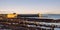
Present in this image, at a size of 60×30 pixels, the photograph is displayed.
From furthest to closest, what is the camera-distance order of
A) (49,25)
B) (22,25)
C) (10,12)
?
(10,12) < (49,25) < (22,25)

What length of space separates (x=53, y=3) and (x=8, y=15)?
635 mm

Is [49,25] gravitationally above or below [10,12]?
below

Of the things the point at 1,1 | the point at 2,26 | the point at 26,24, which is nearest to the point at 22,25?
the point at 26,24

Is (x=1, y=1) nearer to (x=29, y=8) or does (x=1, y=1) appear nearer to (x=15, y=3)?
(x=15, y=3)

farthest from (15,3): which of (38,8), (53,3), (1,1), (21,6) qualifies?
(53,3)

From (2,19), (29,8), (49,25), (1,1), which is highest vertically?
(1,1)

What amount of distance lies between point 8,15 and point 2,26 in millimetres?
185

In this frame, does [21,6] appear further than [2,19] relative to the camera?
Yes

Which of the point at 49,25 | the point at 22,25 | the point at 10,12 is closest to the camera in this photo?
the point at 22,25

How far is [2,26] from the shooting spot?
1.25m

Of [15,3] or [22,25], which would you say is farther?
[15,3]

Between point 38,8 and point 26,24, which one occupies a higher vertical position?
point 38,8

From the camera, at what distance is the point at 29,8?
1479 millimetres

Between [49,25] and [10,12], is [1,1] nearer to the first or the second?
[10,12]
